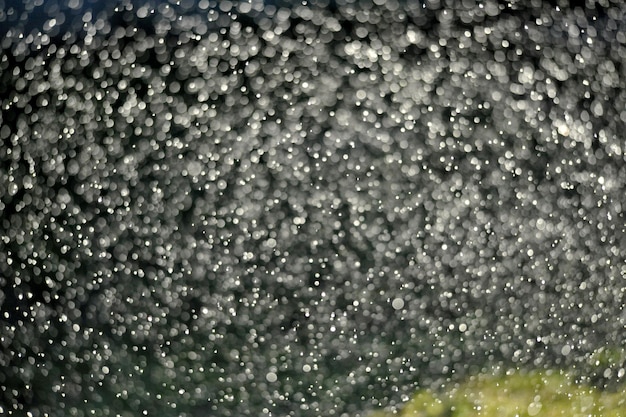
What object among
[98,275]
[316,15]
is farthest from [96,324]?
[316,15]

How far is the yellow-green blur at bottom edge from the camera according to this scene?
311 millimetres

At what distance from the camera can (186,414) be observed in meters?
0.31

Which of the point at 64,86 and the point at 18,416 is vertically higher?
the point at 64,86

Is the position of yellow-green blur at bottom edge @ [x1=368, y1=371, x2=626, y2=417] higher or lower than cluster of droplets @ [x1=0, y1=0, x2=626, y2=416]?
lower

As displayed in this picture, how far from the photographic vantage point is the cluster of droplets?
0.95 ft

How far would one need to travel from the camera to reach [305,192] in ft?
0.95

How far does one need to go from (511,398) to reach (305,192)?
10 cm

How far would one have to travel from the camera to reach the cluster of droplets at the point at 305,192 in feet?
0.95

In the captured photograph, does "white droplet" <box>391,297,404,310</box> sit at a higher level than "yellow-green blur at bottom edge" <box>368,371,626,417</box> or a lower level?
higher

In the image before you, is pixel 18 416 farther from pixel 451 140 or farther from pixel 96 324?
pixel 451 140

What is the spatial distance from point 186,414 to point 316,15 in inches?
5.4

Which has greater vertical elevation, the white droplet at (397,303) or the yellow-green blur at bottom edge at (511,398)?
the white droplet at (397,303)

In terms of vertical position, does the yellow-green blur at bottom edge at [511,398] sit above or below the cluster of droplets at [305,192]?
below

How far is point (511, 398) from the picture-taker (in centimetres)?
32
